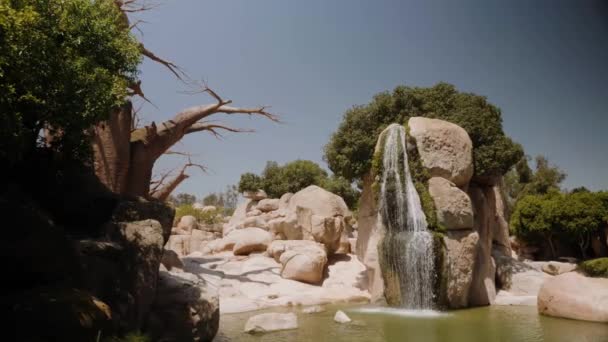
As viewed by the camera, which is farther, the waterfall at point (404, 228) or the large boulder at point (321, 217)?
the large boulder at point (321, 217)

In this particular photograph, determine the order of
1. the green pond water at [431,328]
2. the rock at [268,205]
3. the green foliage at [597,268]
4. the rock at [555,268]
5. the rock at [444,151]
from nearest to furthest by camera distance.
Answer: the green pond water at [431,328] < the green foliage at [597,268] < the rock at [444,151] < the rock at [555,268] < the rock at [268,205]

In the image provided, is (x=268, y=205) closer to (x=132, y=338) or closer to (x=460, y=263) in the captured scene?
(x=460, y=263)

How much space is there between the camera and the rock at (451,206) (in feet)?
56.0

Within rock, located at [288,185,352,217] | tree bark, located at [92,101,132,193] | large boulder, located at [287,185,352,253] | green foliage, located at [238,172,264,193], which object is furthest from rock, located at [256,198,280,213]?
tree bark, located at [92,101,132,193]

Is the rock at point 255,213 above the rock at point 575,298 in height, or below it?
Result: above

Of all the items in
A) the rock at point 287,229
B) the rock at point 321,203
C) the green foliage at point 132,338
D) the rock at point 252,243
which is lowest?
the green foliage at point 132,338

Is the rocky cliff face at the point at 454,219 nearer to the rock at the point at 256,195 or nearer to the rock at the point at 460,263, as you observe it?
the rock at the point at 460,263

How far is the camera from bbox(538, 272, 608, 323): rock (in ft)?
40.7

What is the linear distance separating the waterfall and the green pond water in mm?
1423

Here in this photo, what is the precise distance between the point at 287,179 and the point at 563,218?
26.4 metres

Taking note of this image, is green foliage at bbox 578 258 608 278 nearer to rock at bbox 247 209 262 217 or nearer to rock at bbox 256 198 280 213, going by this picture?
rock at bbox 256 198 280 213

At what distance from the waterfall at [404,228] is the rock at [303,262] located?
459cm

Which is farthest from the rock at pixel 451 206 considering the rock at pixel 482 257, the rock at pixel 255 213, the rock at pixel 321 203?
the rock at pixel 255 213

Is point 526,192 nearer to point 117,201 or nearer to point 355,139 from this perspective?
point 355,139
